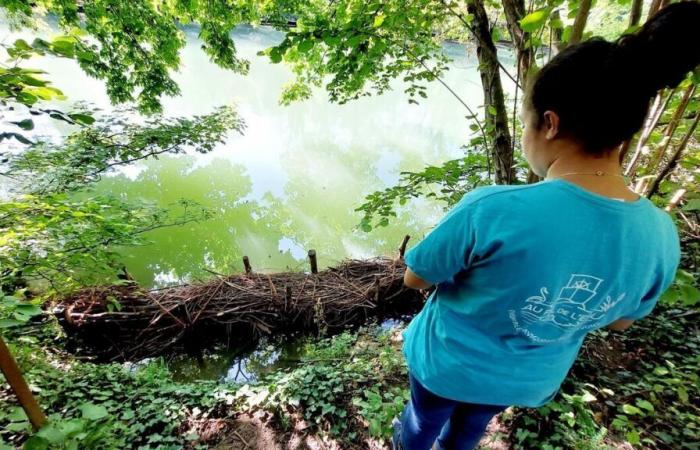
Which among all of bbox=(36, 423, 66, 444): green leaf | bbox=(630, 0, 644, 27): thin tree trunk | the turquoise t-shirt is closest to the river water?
bbox=(630, 0, 644, 27): thin tree trunk

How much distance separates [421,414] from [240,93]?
18573 mm

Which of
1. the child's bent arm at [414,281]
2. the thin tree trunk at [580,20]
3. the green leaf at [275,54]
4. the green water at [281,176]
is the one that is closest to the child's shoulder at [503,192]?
the child's bent arm at [414,281]

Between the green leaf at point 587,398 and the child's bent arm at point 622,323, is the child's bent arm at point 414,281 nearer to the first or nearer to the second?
the child's bent arm at point 622,323

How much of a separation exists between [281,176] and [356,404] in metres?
8.85

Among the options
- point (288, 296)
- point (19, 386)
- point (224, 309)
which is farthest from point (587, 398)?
point (224, 309)

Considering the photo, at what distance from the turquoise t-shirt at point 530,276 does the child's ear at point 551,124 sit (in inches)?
5.6

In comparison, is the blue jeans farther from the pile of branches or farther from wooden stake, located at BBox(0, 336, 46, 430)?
the pile of branches

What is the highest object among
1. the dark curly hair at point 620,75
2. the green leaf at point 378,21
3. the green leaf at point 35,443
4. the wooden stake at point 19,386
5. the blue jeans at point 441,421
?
the green leaf at point 378,21

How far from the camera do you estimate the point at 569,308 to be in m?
0.74

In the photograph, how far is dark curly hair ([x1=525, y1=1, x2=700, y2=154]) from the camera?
2.07ft

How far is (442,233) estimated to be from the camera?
0.78m

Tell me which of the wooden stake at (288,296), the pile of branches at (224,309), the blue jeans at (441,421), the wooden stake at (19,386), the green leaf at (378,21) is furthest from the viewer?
the wooden stake at (288,296)

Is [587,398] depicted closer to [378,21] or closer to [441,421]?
[441,421]

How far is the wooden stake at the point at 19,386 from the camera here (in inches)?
30.5
